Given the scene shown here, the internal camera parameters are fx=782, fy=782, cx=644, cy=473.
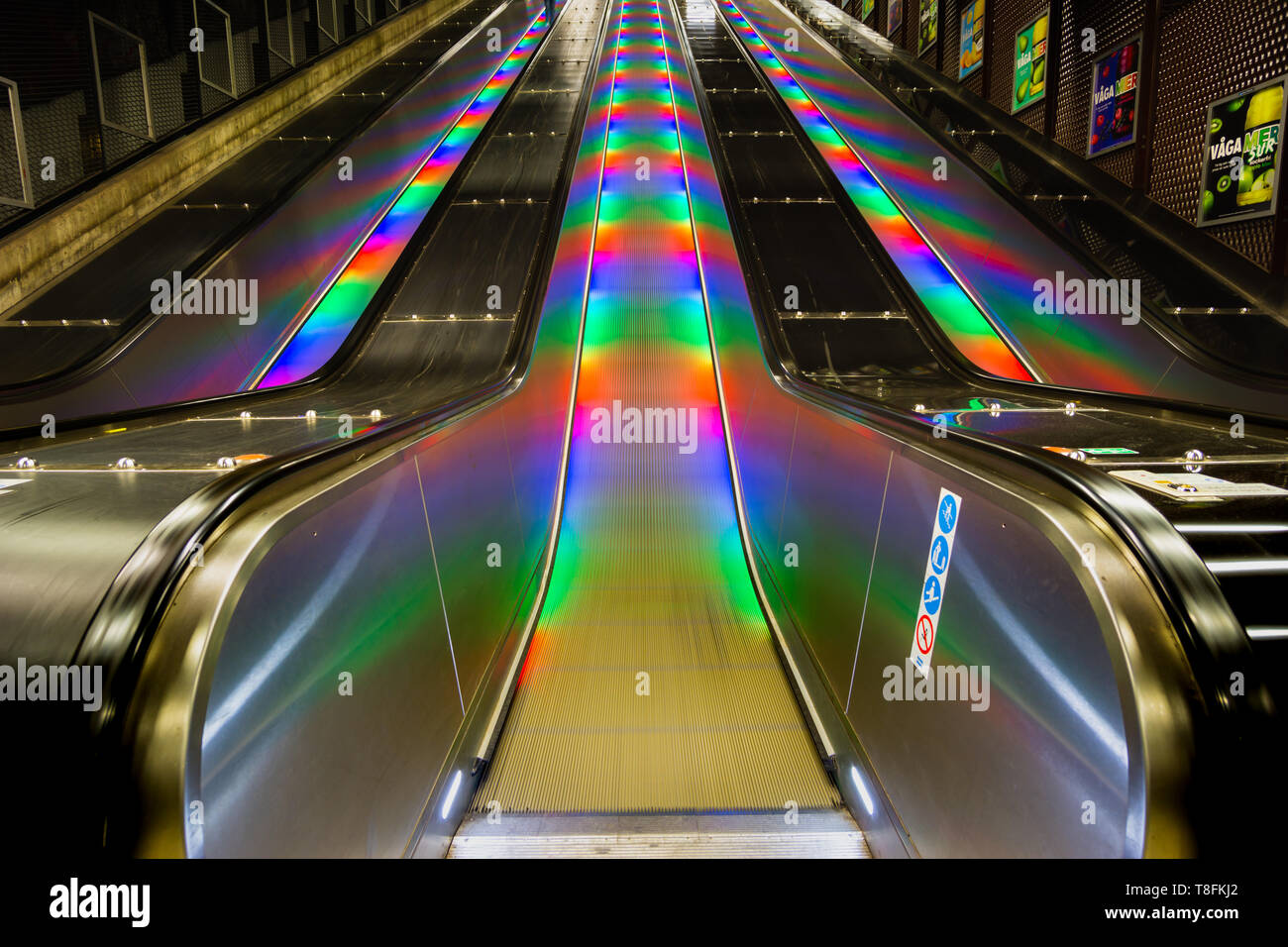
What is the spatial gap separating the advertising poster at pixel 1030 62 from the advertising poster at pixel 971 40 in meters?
1.50

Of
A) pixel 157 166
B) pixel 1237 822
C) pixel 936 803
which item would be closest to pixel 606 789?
pixel 936 803

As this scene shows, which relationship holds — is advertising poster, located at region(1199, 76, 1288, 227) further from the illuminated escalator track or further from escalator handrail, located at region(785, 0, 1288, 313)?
the illuminated escalator track

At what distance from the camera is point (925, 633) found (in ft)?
6.85

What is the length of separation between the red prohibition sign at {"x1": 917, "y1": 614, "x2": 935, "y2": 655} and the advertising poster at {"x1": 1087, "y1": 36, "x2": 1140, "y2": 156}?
7.54 metres

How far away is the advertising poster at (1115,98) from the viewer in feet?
24.7

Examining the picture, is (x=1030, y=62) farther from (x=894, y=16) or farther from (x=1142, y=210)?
(x=894, y=16)

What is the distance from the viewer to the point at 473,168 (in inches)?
351

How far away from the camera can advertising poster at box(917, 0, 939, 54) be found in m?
14.0

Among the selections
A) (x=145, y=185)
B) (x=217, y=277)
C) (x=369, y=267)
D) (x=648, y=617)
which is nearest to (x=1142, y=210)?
(x=648, y=617)

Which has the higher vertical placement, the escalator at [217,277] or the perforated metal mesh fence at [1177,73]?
the perforated metal mesh fence at [1177,73]

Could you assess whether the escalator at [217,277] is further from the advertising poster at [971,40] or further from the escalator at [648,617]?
the advertising poster at [971,40]

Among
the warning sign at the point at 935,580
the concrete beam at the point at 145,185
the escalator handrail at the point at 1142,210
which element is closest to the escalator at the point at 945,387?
the warning sign at the point at 935,580

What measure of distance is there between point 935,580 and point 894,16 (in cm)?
1856
